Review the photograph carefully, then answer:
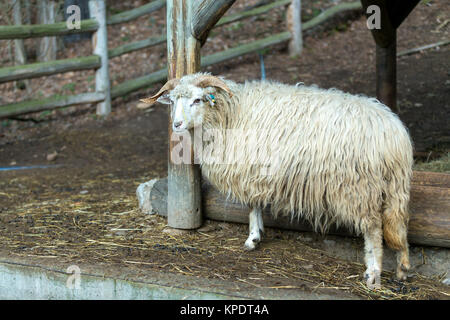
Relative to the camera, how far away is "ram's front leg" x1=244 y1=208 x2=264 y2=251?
14.1 feet

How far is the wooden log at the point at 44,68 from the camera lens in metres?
7.54

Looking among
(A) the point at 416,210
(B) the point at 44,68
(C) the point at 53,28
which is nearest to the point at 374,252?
(A) the point at 416,210

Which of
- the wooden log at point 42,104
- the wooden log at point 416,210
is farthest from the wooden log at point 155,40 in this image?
the wooden log at point 416,210

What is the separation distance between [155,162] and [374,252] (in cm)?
376

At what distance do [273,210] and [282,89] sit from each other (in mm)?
922

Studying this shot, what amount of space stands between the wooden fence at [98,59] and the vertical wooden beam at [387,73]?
314 centimetres

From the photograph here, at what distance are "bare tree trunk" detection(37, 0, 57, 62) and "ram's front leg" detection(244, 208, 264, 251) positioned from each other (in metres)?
6.58

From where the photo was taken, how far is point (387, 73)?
606cm

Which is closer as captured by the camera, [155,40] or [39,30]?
[39,30]

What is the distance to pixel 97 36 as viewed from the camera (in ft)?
28.3
